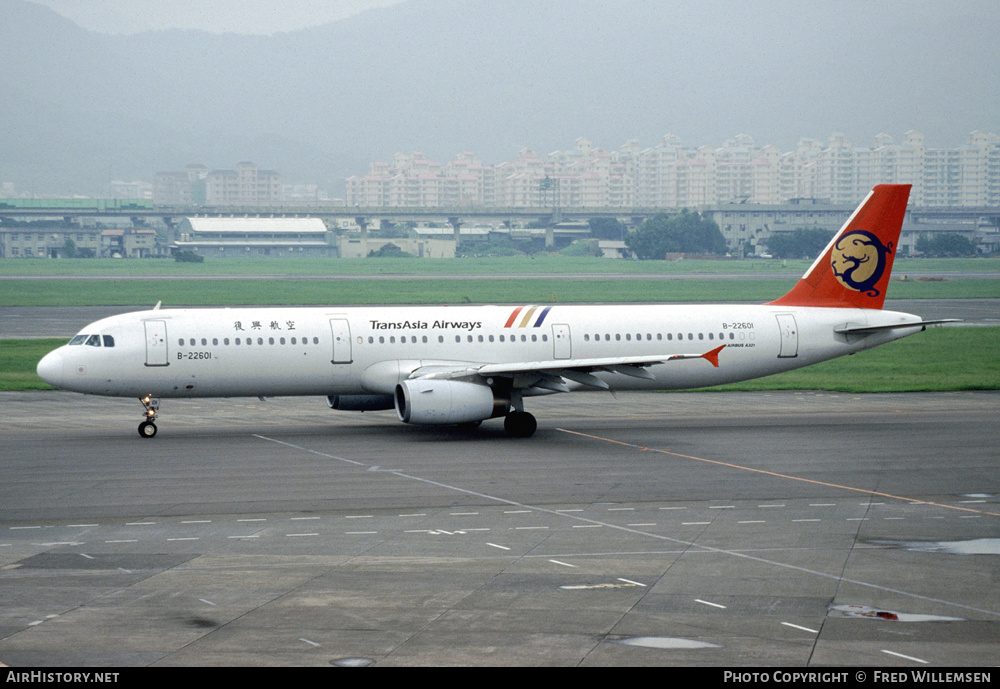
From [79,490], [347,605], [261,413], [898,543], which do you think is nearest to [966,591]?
[898,543]

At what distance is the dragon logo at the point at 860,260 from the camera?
43594 mm

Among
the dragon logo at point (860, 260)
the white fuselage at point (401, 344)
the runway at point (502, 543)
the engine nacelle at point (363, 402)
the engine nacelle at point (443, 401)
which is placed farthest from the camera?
the dragon logo at point (860, 260)

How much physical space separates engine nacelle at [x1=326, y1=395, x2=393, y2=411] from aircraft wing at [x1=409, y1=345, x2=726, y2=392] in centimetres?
237

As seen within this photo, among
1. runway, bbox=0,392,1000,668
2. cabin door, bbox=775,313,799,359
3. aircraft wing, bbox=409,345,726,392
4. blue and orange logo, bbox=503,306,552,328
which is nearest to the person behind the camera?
runway, bbox=0,392,1000,668

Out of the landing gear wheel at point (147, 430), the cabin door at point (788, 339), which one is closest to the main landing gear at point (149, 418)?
the landing gear wheel at point (147, 430)

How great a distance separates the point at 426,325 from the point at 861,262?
16.9 m

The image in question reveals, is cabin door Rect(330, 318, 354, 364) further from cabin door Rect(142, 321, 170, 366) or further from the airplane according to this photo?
cabin door Rect(142, 321, 170, 366)

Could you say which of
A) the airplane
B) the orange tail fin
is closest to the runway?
the airplane

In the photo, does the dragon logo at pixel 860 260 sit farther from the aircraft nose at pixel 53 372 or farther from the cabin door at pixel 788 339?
the aircraft nose at pixel 53 372

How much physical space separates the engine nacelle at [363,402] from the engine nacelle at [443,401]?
354 centimetres

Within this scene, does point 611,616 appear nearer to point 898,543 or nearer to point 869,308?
point 898,543

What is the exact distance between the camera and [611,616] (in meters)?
18.0

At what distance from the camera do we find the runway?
16.7 metres

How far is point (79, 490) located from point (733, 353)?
2335 centimetres
